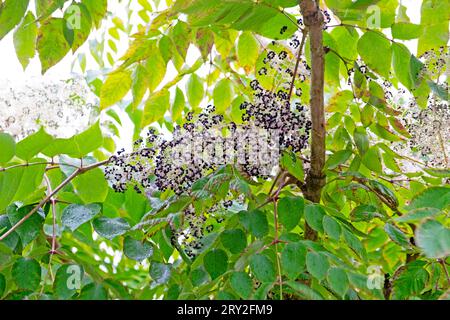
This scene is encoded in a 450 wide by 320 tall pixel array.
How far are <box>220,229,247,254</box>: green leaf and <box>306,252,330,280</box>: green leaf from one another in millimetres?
109

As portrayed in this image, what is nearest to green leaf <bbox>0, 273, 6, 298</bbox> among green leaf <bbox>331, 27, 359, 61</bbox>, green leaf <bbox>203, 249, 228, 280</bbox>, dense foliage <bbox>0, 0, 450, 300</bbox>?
dense foliage <bbox>0, 0, 450, 300</bbox>

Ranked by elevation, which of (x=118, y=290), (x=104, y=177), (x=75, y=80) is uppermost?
(x=75, y=80)

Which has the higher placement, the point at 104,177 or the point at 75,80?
the point at 75,80

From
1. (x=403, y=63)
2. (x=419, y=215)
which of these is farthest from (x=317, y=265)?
(x=403, y=63)

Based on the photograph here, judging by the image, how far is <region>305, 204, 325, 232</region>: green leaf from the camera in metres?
0.76

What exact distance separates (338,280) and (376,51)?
0.35m

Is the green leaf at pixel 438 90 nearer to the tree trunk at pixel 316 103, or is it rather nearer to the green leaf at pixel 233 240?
the tree trunk at pixel 316 103

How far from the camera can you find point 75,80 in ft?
4.09

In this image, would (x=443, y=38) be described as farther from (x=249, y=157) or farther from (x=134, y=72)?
(x=134, y=72)

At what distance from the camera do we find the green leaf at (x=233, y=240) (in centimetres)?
78

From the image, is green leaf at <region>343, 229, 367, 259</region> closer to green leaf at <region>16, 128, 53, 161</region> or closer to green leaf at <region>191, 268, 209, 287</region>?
green leaf at <region>191, 268, 209, 287</region>
